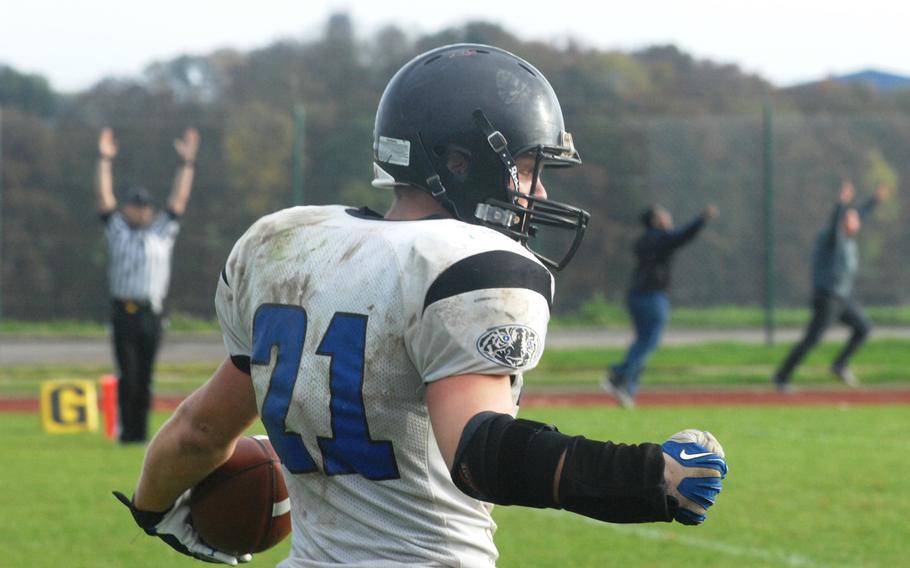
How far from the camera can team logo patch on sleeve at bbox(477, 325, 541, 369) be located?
87.4 inches

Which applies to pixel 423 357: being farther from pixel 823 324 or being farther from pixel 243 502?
pixel 823 324

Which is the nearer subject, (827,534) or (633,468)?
(633,468)

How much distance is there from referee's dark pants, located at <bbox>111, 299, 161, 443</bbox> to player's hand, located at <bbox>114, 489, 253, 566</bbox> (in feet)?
24.4

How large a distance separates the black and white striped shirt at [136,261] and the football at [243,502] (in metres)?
A: 7.67

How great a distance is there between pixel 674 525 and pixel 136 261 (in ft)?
16.4

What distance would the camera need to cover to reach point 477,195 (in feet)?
8.64

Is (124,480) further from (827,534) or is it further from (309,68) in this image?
(309,68)

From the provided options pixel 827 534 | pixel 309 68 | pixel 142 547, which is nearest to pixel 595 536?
pixel 827 534

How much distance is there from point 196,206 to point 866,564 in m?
14.3

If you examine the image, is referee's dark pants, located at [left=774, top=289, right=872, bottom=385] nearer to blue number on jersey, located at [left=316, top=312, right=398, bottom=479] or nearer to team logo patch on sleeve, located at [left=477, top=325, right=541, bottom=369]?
blue number on jersey, located at [left=316, top=312, right=398, bottom=479]

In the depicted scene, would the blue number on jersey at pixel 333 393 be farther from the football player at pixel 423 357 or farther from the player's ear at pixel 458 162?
the player's ear at pixel 458 162

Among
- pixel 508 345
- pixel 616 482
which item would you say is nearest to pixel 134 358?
pixel 508 345

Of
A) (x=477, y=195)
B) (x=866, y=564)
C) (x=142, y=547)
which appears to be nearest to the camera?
(x=477, y=195)

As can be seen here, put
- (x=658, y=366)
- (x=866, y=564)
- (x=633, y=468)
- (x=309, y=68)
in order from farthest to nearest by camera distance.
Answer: (x=309, y=68) < (x=658, y=366) < (x=866, y=564) < (x=633, y=468)
